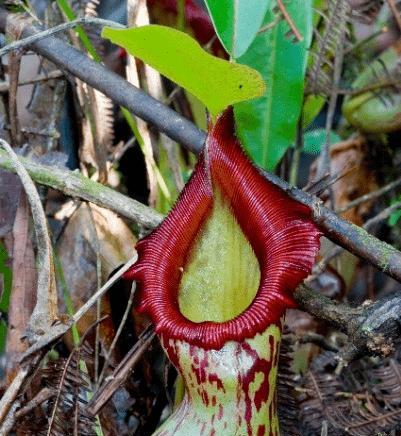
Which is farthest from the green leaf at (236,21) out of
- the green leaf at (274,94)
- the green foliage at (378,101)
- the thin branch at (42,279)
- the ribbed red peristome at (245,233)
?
the green foliage at (378,101)

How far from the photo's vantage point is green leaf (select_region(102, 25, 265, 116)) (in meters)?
0.77

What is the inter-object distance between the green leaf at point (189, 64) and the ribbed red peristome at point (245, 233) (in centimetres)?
8

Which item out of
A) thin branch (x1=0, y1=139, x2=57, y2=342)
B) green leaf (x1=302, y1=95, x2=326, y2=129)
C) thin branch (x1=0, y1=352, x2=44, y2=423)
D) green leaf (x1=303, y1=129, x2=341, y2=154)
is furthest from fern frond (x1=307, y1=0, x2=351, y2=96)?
thin branch (x1=0, y1=352, x2=44, y2=423)

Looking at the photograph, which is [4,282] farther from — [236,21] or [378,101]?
[378,101]

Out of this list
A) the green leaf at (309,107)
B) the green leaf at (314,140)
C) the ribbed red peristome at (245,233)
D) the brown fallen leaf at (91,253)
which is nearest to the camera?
the ribbed red peristome at (245,233)

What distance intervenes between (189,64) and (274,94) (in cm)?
47

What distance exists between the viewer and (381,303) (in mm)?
915

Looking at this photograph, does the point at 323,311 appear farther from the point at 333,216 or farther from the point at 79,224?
the point at 79,224

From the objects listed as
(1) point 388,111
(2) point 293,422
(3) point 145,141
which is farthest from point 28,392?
(1) point 388,111

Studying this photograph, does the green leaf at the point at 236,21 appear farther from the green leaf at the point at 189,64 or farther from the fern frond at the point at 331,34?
the fern frond at the point at 331,34

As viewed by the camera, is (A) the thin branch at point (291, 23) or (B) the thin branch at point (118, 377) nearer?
(B) the thin branch at point (118, 377)

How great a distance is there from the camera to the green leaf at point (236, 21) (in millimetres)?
948

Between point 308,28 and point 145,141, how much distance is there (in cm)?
39

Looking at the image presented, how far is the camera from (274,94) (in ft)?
4.06
